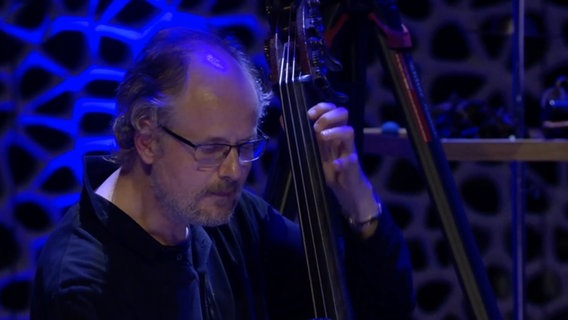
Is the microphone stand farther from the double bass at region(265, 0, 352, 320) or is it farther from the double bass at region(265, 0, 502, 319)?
the double bass at region(265, 0, 352, 320)

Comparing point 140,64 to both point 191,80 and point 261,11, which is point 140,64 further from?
point 261,11

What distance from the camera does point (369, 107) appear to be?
2.58 meters

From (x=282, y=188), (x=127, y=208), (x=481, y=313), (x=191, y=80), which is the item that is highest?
(x=191, y=80)

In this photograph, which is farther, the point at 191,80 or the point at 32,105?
the point at 32,105

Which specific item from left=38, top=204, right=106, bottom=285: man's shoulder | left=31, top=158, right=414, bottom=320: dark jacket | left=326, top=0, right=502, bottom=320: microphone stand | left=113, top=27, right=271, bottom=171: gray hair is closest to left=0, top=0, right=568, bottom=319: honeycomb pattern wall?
left=326, top=0, right=502, bottom=320: microphone stand

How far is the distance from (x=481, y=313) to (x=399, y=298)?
0.45 feet

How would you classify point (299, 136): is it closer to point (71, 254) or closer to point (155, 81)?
point (155, 81)

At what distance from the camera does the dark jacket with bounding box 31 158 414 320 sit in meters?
1.00

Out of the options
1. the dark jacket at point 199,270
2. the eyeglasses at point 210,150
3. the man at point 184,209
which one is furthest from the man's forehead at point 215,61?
the dark jacket at point 199,270

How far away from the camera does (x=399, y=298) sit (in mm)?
1304

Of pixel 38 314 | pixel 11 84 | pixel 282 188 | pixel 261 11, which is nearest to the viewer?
pixel 38 314

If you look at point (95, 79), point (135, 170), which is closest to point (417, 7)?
point (95, 79)

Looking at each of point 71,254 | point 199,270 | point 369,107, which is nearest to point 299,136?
point 199,270

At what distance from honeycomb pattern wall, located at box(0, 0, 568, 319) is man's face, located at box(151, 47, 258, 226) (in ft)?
4.15
